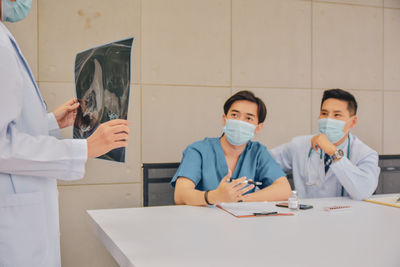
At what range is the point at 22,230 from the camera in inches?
44.3

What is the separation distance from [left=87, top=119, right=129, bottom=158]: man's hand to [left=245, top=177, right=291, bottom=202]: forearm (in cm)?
112

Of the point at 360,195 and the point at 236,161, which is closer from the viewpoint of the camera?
the point at 360,195

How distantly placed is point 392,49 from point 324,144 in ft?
5.60

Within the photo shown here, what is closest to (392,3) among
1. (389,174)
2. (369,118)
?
(369,118)

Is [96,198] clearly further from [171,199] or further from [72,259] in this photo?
[171,199]

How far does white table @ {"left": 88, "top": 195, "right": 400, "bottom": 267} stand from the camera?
1.08 meters

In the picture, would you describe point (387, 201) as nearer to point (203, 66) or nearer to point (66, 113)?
point (203, 66)

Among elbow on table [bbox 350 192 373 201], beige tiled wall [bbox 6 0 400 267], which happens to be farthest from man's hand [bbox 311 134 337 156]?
beige tiled wall [bbox 6 0 400 267]

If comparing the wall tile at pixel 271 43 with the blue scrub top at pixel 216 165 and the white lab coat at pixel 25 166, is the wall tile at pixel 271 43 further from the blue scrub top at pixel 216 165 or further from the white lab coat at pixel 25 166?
the white lab coat at pixel 25 166

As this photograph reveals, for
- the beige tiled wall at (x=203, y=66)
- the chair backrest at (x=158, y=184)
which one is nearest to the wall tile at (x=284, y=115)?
the beige tiled wall at (x=203, y=66)

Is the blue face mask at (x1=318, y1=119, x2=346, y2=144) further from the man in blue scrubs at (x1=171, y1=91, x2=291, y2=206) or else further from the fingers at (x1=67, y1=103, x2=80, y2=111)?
the fingers at (x1=67, y1=103, x2=80, y2=111)

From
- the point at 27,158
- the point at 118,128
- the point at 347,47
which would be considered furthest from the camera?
the point at 347,47

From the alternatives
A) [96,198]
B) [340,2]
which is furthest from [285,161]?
[340,2]

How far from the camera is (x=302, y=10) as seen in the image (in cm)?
323
